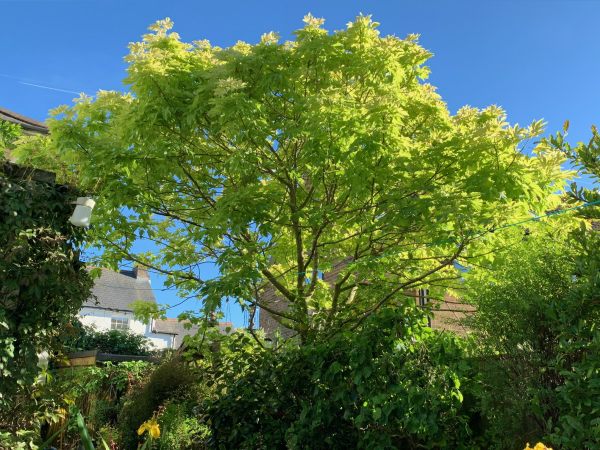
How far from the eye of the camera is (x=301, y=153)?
630 cm

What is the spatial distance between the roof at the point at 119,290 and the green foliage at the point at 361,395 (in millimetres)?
26223

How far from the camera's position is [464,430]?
14.4 feet

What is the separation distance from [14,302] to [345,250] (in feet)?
16.5


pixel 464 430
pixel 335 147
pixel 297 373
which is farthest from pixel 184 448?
pixel 335 147

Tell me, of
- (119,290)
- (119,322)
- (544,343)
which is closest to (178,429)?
(544,343)

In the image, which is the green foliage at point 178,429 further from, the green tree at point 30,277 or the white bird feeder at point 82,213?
the white bird feeder at point 82,213

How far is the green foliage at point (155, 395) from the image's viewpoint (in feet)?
26.5

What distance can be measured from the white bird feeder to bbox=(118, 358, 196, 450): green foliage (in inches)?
156

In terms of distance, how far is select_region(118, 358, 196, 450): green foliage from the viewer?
8.06m

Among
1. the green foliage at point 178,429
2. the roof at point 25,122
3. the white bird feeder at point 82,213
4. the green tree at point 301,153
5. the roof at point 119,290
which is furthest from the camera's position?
the roof at point 119,290

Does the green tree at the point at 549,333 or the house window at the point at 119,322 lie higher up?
the house window at the point at 119,322

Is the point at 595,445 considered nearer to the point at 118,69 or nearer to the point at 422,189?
the point at 422,189

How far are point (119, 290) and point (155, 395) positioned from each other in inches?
1040

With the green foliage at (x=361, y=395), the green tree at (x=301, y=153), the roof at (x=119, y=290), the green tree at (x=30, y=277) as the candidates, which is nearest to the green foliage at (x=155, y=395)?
the green tree at (x=301, y=153)
